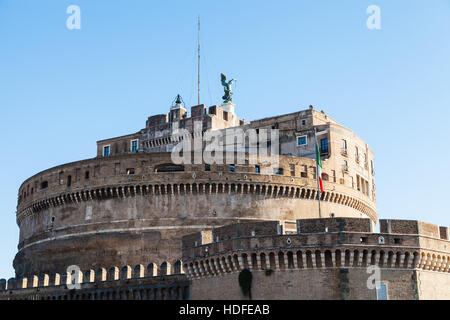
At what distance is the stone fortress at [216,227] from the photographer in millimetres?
26109

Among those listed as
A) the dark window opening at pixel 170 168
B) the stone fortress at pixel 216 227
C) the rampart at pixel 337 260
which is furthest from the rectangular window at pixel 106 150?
the rampart at pixel 337 260

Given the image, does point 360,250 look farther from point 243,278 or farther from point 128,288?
point 128,288

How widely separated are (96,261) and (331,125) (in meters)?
20.5

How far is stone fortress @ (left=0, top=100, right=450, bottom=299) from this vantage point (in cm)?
2611

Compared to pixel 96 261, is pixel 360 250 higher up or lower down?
lower down

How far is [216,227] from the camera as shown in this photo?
126ft

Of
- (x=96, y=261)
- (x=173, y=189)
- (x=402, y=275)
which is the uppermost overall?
(x=173, y=189)

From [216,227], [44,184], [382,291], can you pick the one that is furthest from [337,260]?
[44,184]

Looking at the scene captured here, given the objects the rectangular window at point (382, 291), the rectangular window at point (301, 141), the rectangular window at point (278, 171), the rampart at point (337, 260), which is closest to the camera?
the rectangular window at point (382, 291)

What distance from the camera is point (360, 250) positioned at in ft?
84.8

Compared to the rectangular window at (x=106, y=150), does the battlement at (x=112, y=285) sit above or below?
below

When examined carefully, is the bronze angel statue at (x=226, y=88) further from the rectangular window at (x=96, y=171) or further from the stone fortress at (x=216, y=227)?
the rectangular window at (x=96, y=171)
